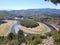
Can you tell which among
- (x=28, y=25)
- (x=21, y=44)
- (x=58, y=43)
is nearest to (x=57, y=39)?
(x=58, y=43)

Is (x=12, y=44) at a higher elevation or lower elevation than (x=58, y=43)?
lower

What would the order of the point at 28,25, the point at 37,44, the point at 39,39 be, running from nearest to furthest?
the point at 37,44
the point at 39,39
the point at 28,25

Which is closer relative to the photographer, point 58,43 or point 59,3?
point 58,43

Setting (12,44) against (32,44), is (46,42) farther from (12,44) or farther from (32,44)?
(12,44)

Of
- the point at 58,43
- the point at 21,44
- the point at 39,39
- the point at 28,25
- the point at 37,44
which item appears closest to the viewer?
the point at 58,43

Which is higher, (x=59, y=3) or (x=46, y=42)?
(x=59, y=3)

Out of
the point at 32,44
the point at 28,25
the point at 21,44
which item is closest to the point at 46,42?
the point at 32,44

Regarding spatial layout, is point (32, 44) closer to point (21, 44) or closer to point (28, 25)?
point (21, 44)

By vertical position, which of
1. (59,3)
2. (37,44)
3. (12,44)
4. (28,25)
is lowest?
(28,25)

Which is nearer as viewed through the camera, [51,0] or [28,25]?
[51,0]
